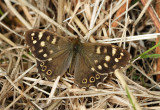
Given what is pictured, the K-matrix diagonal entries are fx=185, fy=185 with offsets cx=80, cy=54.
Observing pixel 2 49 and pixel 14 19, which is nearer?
pixel 2 49

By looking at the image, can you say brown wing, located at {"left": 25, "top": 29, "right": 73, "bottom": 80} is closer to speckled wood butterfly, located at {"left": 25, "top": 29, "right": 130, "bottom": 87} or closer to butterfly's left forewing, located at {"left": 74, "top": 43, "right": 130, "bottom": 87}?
speckled wood butterfly, located at {"left": 25, "top": 29, "right": 130, "bottom": 87}

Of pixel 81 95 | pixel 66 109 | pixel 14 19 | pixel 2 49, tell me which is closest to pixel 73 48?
pixel 81 95

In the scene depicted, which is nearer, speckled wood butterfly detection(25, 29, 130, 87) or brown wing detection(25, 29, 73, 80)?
speckled wood butterfly detection(25, 29, 130, 87)

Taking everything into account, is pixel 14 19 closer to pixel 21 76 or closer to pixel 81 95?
pixel 21 76

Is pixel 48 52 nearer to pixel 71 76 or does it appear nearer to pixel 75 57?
pixel 75 57

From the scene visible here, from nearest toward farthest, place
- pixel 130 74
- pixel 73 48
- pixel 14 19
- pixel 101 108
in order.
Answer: pixel 101 108
pixel 73 48
pixel 130 74
pixel 14 19

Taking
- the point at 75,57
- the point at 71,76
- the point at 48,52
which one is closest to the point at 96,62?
the point at 75,57

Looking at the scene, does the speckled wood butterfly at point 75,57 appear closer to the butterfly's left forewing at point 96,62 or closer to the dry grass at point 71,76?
the butterfly's left forewing at point 96,62

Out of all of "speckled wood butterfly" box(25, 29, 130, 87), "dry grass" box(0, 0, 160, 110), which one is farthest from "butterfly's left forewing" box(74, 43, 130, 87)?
"dry grass" box(0, 0, 160, 110)

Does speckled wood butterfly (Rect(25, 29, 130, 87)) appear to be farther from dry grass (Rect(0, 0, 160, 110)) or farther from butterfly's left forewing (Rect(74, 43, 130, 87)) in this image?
dry grass (Rect(0, 0, 160, 110))
